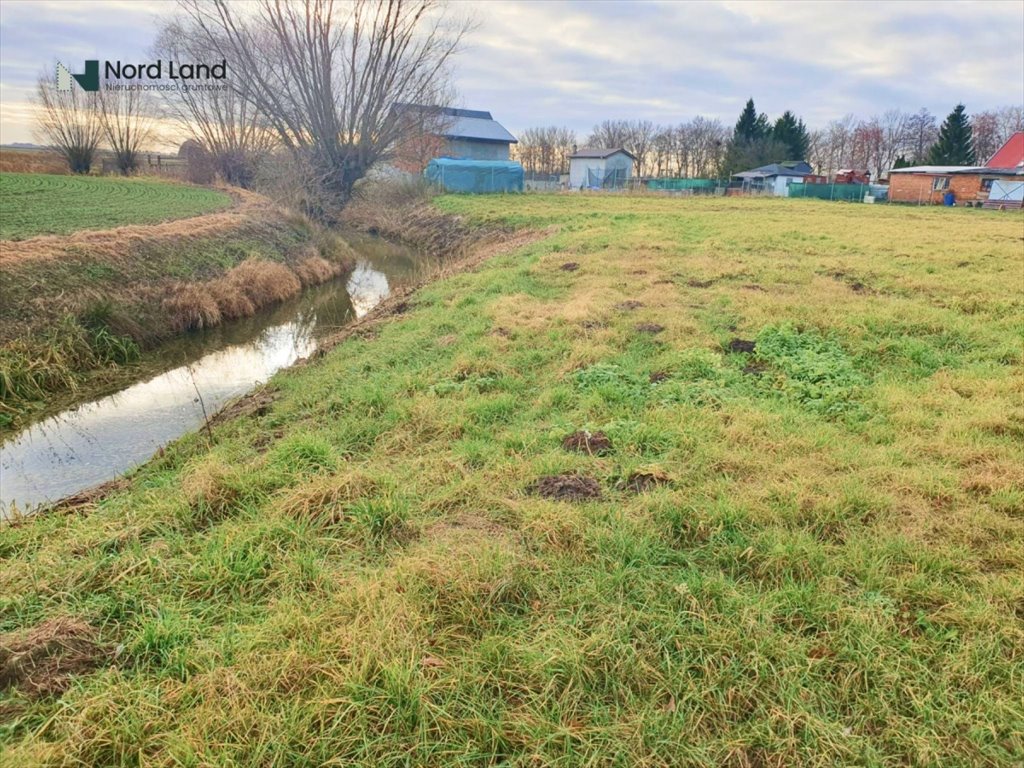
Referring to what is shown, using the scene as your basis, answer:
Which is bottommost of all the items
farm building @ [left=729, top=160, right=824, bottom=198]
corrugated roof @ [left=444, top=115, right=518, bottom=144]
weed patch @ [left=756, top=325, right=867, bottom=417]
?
weed patch @ [left=756, top=325, right=867, bottom=417]

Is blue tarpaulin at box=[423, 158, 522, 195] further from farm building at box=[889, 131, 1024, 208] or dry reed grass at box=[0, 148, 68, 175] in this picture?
farm building at box=[889, 131, 1024, 208]

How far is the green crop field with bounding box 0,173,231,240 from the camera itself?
12641 millimetres

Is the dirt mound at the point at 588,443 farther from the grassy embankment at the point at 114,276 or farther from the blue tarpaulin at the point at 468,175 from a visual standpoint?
the blue tarpaulin at the point at 468,175

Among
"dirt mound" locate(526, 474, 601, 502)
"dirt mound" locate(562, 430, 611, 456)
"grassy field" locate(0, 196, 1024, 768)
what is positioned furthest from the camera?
"dirt mound" locate(562, 430, 611, 456)

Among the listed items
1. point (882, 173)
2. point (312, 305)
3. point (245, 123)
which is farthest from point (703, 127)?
point (312, 305)

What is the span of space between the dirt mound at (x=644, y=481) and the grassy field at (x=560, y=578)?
2 centimetres

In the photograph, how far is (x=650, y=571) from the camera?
10.7 ft

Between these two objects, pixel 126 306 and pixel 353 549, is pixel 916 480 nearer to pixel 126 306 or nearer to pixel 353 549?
pixel 353 549

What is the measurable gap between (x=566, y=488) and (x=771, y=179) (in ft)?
A: 170

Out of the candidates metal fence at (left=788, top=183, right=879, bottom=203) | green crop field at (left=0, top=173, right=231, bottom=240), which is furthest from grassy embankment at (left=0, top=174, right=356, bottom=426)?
metal fence at (left=788, top=183, right=879, bottom=203)

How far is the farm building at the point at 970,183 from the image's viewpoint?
33688mm

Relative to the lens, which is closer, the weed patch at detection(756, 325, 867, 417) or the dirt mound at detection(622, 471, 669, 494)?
the dirt mound at detection(622, 471, 669, 494)

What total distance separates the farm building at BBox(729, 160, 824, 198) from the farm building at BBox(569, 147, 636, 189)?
32.0ft

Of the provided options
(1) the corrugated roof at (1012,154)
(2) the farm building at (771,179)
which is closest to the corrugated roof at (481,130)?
(2) the farm building at (771,179)
